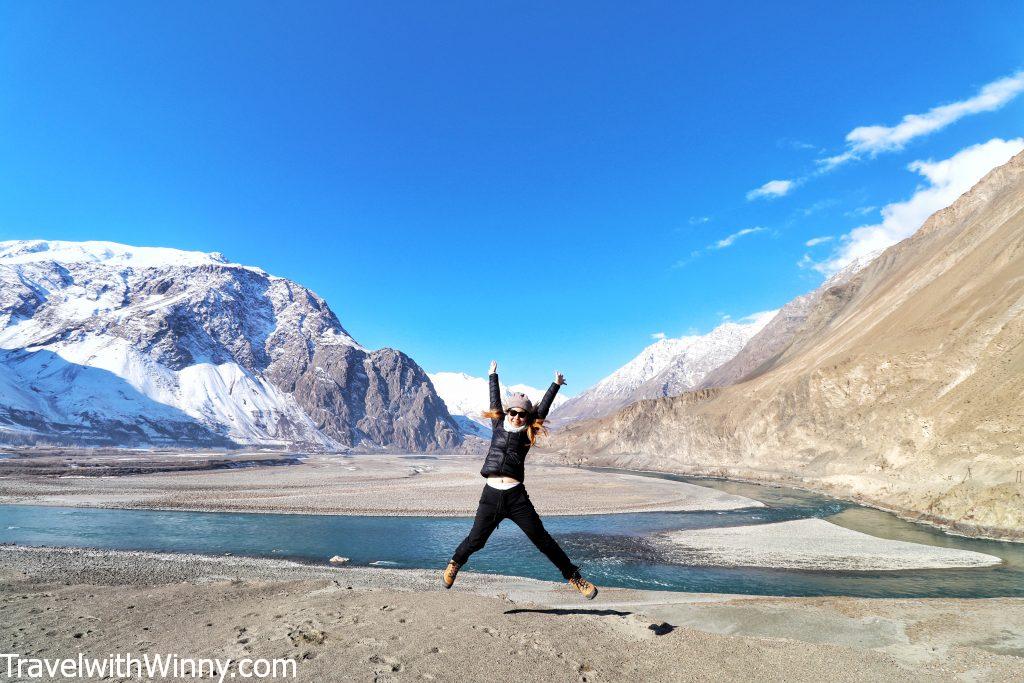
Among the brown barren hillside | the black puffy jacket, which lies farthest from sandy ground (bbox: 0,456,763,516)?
the black puffy jacket

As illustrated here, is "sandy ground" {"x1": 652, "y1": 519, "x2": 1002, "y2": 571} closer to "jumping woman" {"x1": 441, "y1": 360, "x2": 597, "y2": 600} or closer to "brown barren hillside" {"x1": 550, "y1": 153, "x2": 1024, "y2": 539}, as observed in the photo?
"brown barren hillside" {"x1": 550, "y1": 153, "x2": 1024, "y2": 539}

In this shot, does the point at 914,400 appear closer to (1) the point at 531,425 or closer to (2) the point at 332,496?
(2) the point at 332,496

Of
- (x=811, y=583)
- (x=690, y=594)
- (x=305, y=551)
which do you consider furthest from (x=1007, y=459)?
(x=305, y=551)

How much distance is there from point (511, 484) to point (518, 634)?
9.02 ft

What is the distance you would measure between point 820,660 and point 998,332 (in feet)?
184

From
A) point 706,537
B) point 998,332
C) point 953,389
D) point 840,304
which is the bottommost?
point 706,537

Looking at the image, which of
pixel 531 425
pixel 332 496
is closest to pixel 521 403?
pixel 531 425

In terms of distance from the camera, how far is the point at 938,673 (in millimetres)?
7344

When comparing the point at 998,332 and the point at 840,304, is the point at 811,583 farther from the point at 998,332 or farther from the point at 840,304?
the point at 840,304

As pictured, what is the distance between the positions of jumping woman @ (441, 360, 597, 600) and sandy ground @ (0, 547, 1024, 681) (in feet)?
3.94

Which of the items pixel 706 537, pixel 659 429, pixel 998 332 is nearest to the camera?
pixel 706 537

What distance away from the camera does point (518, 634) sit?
8.31 metres

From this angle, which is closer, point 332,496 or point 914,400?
point 332,496

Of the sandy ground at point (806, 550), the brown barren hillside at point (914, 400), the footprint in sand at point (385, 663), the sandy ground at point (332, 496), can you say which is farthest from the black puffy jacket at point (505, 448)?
the brown barren hillside at point (914, 400)
